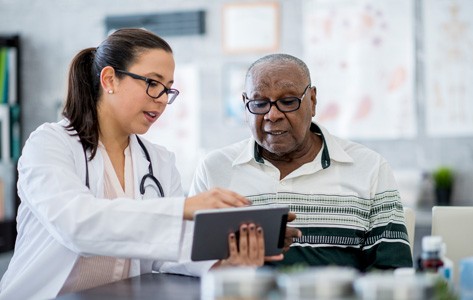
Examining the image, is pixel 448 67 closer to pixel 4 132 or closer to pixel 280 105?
pixel 280 105

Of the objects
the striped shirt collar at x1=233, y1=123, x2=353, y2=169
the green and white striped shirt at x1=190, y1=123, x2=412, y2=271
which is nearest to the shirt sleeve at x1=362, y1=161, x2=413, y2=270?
the green and white striped shirt at x1=190, y1=123, x2=412, y2=271

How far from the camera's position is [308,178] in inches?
88.0

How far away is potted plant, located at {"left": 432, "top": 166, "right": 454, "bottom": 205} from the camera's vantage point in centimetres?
385

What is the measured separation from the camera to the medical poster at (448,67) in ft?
12.8

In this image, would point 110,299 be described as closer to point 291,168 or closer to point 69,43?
point 291,168

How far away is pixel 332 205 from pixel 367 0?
2.21 m

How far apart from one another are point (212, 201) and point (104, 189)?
50cm

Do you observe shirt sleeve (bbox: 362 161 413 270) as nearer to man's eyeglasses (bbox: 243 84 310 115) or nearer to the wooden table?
man's eyeglasses (bbox: 243 84 310 115)

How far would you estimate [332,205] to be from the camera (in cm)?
219

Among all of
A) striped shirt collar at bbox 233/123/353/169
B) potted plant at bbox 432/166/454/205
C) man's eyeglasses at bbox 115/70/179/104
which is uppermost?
man's eyeglasses at bbox 115/70/179/104

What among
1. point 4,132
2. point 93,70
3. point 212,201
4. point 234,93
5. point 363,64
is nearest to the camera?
point 212,201

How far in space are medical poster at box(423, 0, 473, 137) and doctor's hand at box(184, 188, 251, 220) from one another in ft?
8.61

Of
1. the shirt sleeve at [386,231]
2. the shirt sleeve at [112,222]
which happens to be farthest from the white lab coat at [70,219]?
the shirt sleeve at [386,231]

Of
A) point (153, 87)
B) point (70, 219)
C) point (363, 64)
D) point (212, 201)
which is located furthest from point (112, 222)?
point (363, 64)
